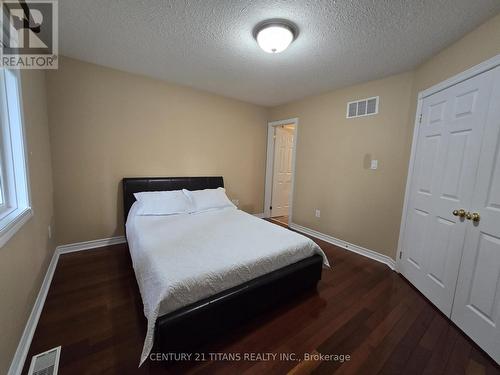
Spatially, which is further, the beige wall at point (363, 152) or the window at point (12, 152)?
the beige wall at point (363, 152)

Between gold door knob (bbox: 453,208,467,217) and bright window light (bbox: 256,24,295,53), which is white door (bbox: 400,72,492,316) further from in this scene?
bright window light (bbox: 256,24,295,53)

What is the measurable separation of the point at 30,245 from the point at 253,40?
2499 millimetres

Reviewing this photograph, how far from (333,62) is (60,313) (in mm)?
3492

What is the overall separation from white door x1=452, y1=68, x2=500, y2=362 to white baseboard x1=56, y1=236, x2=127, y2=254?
382cm

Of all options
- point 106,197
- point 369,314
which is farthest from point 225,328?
point 106,197

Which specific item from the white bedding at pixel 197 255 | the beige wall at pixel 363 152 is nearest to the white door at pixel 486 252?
the beige wall at pixel 363 152

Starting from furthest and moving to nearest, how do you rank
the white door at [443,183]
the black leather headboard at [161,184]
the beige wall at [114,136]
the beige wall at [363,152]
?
the black leather headboard at [161,184] < the beige wall at [114,136] < the beige wall at [363,152] < the white door at [443,183]

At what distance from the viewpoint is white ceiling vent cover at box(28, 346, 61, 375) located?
117cm

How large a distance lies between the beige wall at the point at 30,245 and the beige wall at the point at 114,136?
205 mm

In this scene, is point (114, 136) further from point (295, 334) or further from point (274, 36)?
point (295, 334)

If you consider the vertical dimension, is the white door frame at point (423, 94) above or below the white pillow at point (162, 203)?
above

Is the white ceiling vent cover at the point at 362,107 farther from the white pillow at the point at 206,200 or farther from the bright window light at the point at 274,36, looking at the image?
the white pillow at the point at 206,200

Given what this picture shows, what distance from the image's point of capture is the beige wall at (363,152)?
82.1 inches

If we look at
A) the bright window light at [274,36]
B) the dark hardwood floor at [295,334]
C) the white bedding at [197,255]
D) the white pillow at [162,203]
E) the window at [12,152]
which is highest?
the bright window light at [274,36]
